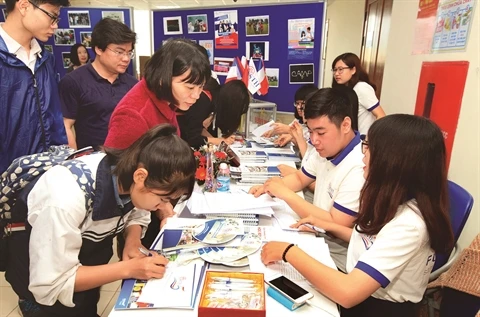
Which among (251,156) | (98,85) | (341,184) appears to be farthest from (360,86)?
(98,85)

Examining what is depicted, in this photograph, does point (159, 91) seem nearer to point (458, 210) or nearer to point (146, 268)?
point (146, 268)

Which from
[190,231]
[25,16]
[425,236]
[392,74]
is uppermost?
[25,16]

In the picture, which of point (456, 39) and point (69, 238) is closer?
point (69, 238)

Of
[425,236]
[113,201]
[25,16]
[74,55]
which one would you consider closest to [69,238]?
[113,201]

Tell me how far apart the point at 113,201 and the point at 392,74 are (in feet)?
9.99

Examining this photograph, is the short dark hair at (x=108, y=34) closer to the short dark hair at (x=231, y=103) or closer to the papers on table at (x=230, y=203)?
the short dark hair at (x=231, y=103)

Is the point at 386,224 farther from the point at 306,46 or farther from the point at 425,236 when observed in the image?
the point at 306,46

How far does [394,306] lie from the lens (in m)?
1.07

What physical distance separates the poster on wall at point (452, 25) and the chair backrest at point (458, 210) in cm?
104

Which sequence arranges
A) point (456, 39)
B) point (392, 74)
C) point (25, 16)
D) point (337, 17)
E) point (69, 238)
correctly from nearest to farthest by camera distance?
point (69, 238), point (25, 16), point (456, 39), point (392, 74), point (337, 17)

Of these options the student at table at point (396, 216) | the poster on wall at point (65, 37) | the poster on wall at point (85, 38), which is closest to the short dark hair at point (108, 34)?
the student at table at point (396, 216)

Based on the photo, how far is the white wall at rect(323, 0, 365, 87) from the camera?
645 cm

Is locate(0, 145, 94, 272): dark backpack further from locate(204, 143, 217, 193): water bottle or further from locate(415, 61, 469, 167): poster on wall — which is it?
locate(415, 61, 469, 167): poster on wall

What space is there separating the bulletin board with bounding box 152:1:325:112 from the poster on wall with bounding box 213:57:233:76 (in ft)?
0.12
